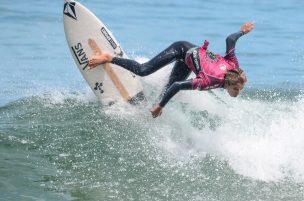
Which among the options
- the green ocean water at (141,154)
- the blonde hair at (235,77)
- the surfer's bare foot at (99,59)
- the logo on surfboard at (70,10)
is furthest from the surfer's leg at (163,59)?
the logo on surfboard at (70,10)

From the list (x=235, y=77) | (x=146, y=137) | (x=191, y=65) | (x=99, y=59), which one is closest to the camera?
(x=235, y=77)

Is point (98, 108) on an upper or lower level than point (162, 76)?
lower

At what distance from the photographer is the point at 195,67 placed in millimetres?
9102

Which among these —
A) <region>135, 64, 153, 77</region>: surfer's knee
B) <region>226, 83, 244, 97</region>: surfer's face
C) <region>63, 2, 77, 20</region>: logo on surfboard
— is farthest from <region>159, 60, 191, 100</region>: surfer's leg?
<region>63, 2, 77, 20</region>: logo on surfboard

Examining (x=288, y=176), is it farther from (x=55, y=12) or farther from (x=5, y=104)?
(x=55, y=12)

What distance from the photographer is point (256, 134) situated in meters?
9.59

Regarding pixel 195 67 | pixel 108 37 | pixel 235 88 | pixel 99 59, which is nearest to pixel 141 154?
pixel 195 67

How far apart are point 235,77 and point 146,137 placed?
5.13 feet

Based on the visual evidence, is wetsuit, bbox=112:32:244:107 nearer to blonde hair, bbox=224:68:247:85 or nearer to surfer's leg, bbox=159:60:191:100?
surfer's leg, bbox=159:60:191:100

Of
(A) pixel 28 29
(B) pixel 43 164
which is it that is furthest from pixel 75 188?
(A) pixel 28 29

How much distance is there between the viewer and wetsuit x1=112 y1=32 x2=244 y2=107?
872 cm

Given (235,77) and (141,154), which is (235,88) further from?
(141,154)

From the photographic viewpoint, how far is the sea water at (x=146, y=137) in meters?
8.07

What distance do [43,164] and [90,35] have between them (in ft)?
8.36
